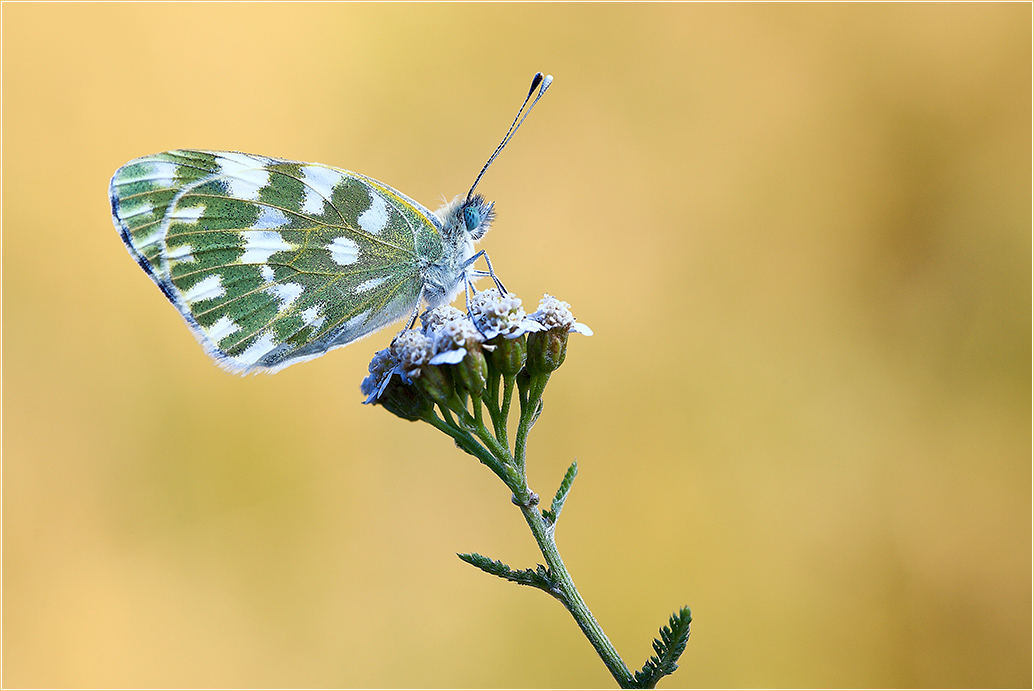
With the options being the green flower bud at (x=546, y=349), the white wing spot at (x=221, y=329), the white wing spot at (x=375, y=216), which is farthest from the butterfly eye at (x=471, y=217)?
the white wing spot at (x=221, y=329)

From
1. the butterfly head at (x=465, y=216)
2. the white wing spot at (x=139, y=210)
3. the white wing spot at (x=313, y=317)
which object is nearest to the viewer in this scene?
the white wing spot at (x=139, y=210)

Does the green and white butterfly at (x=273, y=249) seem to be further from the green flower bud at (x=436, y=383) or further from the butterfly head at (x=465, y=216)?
the green flower bud at (x=436, y=383)

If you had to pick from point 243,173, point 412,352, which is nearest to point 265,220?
point 243,173

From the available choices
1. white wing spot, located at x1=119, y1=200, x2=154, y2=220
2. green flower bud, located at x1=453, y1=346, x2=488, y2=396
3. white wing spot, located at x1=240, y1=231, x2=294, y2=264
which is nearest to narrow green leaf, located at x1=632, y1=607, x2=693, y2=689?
green flower bud, located at x1=453, y1=346, x2=488, y2=396

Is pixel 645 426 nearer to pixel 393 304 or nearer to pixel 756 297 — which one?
pixel 756 297

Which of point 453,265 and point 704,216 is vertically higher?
point 704,216

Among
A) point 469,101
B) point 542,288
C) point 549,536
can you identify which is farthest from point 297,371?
point 549,536

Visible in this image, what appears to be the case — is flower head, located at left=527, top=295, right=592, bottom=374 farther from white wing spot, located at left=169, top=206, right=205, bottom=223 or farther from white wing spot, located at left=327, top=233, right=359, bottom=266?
white wing spot, located at left=169, top=206, right=205, bottom=223
